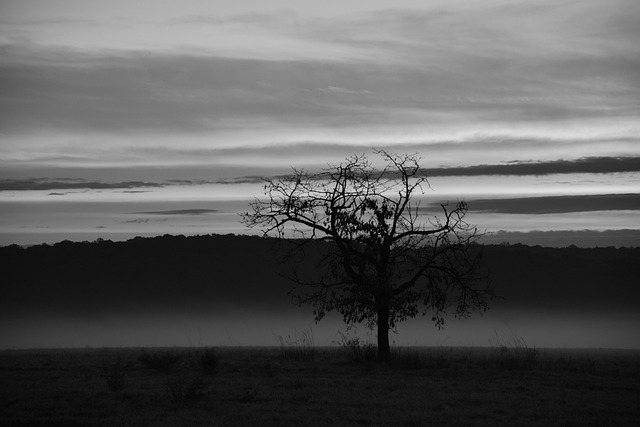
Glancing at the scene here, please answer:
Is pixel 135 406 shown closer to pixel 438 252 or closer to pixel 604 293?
pixel 438 252

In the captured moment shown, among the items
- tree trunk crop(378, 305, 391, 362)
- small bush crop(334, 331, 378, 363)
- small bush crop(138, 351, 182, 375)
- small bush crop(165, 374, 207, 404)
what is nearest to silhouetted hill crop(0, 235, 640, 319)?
small bush crop(334, 331, 378, 363)

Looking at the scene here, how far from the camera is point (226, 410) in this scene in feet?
63.6

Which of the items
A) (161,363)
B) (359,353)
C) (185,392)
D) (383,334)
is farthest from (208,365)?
(383,334)

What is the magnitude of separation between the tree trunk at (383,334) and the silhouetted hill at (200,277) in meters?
83.6

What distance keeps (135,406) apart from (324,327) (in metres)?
75.8

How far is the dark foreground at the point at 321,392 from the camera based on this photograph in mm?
18406

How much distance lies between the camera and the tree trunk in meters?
29.8

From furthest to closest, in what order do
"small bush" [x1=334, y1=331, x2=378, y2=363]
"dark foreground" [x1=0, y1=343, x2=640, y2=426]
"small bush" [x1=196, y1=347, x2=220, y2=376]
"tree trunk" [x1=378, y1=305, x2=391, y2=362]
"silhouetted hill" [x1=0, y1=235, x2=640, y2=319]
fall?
"silhouetted hill" [x1=0, y1=235, x2=640, y2=319]
"small bush" [x1=334, y1=331, x2=378, y2=363]
"tree trunk" [x1=378, y1=305, x2=391, y2=362]
"small bush" [x1=196, y1=347, x2=220, y2=376]
"dark foreground" [x1=0, y1=343, x2=640, y2=426]

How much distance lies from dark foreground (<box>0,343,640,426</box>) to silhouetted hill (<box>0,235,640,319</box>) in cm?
8561

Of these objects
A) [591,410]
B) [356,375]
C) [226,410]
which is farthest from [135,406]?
[591,410]

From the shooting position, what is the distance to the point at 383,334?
30078 mm

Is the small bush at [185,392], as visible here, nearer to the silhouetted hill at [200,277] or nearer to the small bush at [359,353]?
the small bush at [359,353]

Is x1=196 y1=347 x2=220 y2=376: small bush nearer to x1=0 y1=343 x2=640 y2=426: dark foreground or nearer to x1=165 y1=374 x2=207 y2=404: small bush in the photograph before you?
x1=0 y1=343 x2=640 y2=426: dark foreground

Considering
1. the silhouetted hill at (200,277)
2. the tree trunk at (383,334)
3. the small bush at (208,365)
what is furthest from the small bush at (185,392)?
the silhouetted hill at (200,277)
